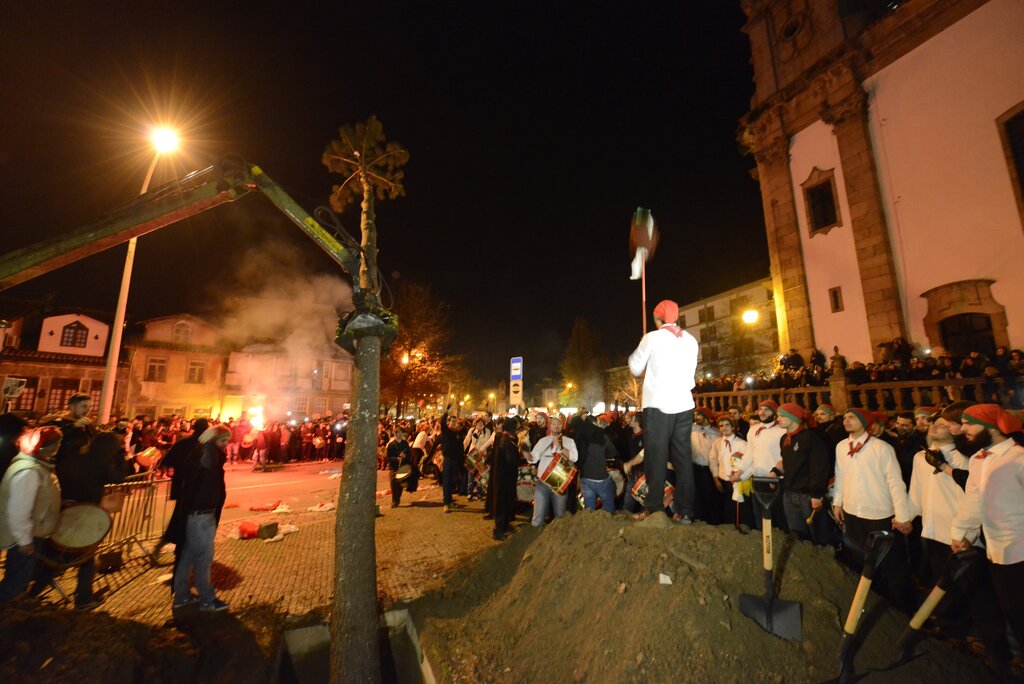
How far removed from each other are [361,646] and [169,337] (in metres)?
37.5

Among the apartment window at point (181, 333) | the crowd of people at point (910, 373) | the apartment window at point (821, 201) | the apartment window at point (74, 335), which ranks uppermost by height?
the apartment window at point (821, 201)

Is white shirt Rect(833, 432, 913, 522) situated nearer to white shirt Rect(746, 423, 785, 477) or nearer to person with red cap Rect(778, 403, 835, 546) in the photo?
person with red cap Rect(778, 403, 835, 546)

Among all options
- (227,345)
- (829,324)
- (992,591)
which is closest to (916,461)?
(992,591)

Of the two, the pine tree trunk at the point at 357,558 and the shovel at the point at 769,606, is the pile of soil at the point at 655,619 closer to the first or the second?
the shovel at the point at 769,606

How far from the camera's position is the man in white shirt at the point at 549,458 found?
7.17 meters

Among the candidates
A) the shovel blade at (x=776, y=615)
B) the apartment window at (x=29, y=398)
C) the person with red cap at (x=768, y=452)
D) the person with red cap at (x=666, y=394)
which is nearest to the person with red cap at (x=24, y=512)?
the person with red cap at (x=666, y=394)

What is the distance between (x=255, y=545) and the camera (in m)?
7.67

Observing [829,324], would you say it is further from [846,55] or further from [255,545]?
[255,545]

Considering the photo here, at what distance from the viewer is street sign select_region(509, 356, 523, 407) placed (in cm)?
1434

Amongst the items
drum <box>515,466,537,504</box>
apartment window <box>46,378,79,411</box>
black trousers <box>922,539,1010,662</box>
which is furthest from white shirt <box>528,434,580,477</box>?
apartment window <box>46,378,79,411</box>

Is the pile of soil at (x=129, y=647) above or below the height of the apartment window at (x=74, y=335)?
below

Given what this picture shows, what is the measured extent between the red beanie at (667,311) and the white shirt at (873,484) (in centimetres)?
269

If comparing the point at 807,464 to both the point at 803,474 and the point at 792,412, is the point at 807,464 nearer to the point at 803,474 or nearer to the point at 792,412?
the point at 803,474

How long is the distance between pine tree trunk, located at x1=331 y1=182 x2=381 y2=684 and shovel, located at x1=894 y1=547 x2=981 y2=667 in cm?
426
